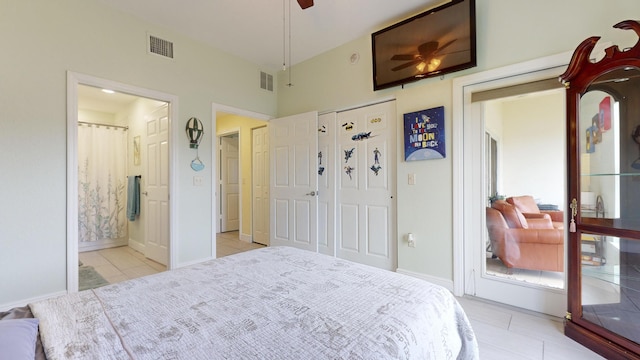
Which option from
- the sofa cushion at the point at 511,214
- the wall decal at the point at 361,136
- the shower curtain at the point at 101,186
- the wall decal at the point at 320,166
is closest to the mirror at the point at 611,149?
the sofa cushion at the point at 511,214

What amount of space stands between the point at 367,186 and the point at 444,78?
137 centimetres

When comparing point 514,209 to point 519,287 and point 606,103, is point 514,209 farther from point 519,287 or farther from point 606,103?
point 606,103

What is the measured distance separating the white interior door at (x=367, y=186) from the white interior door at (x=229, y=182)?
320 cm

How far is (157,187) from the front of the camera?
3.55m

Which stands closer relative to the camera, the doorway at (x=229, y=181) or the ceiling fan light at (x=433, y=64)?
the ceiling fan light at (x=433, y=64)

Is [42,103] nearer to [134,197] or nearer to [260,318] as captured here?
[134,197]

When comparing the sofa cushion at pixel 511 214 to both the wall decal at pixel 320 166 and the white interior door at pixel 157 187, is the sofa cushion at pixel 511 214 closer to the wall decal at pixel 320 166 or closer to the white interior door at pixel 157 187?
the wall decal at pixel 320 166

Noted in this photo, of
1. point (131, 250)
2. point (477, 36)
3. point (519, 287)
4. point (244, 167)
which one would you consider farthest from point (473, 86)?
point (131, 250)

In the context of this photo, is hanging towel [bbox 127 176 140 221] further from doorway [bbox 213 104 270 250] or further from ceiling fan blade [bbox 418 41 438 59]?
ceiling fan blade [bbox 418 41 438 59]

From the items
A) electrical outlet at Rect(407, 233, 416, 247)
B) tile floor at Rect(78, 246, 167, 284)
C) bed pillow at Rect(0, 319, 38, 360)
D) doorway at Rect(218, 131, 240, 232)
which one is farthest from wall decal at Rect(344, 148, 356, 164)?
doorway at Rect(218, 131, 240, 232)

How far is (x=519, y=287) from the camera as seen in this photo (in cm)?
223

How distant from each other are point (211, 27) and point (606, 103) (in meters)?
3.54

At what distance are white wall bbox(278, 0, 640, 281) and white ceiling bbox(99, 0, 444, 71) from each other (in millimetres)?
296

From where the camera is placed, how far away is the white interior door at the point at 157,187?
331 cm
